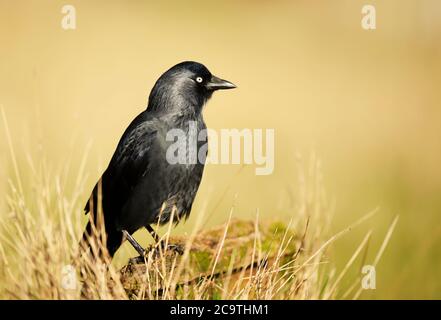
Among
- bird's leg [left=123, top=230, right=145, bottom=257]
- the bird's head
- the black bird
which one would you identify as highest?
the bird's head

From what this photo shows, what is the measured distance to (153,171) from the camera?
5.32 metres

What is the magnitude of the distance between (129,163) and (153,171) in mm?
211

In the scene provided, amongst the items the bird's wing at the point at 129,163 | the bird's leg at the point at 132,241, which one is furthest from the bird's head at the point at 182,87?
the bird's leg at the point at 132,241

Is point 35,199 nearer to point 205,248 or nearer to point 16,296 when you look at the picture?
point 16,296

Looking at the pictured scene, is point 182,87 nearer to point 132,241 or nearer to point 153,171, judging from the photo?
point 153,171

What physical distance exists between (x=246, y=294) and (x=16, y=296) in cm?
122

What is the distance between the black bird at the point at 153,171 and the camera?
17.4ft

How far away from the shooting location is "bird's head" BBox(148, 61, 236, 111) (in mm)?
5527

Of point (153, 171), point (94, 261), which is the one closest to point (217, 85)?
point (153, 171)

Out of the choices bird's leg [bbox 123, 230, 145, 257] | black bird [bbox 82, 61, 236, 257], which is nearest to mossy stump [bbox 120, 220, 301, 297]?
bird's leg [bbox 123, 230, 145, 257]
